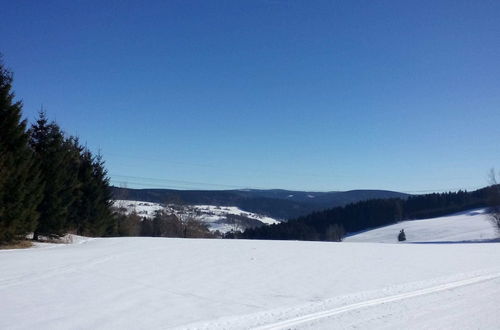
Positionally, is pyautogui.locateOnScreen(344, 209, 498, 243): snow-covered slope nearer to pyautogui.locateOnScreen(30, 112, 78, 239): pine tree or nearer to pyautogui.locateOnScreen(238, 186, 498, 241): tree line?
pyautogui.locateOnScreen(238, 186, 498, 241): tree line

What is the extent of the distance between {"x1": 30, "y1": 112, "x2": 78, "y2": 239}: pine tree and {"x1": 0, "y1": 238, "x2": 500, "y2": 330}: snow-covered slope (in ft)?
33.6

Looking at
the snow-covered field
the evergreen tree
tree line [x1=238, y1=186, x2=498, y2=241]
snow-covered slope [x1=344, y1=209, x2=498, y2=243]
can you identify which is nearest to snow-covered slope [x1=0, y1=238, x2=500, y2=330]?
the snow-covered field

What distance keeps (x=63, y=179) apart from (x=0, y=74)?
7.99 m

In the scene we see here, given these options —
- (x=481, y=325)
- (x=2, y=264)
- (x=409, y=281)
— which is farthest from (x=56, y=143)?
(x=481, y=325)

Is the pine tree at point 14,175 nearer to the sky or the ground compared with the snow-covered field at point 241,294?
nearer to the sky

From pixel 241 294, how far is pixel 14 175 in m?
15.5

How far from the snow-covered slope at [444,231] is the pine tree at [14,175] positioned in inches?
2692

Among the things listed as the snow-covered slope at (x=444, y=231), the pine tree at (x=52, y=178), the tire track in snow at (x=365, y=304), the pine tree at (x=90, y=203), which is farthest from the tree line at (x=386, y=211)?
the tire track in snow at (x=365, y=304)

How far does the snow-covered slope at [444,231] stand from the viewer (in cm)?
7594

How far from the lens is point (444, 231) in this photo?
8519 centimetres

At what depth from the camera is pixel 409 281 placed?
11.7 metres

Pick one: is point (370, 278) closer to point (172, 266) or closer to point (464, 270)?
point (464, 270)

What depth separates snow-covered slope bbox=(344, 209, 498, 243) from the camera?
75938mm

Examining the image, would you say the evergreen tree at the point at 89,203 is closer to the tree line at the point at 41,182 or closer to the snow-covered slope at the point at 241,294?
the tree line at the point at 41,182
